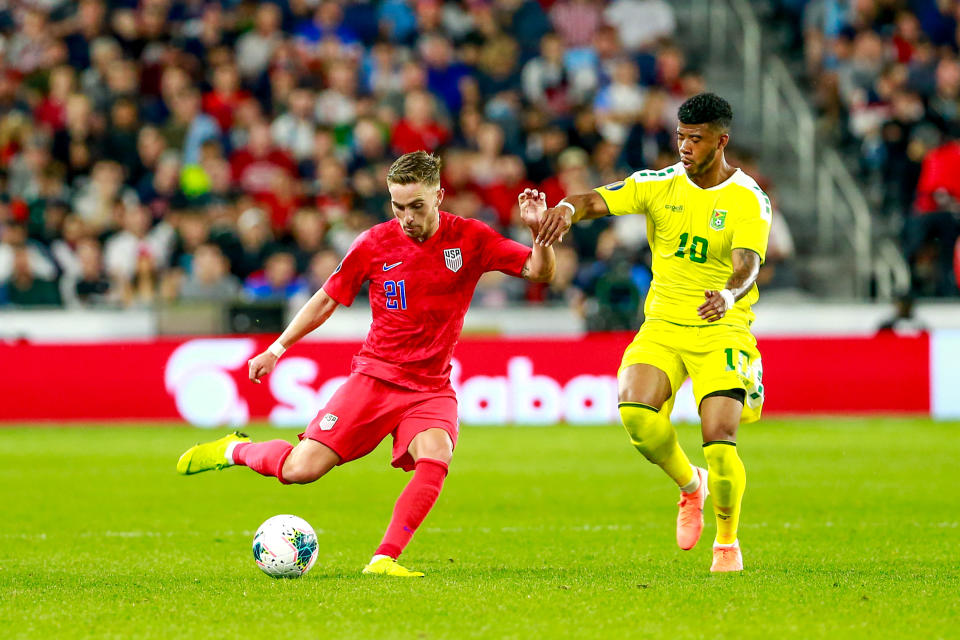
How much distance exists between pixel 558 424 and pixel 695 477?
8370mm

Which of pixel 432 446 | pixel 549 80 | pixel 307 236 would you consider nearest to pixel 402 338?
pixel 432 446

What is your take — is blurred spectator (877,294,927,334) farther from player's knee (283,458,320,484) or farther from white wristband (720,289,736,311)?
player's knee (283,458,320,484)

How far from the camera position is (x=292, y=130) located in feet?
62.8

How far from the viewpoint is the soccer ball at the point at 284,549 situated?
278 inches

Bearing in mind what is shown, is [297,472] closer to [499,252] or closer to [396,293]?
[396,293]

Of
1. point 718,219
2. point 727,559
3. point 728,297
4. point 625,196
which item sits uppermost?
point 625,196

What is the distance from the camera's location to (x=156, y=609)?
20.4 feet

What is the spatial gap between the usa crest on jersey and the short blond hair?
40 centimetres

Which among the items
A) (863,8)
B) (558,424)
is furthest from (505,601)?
(863,8)

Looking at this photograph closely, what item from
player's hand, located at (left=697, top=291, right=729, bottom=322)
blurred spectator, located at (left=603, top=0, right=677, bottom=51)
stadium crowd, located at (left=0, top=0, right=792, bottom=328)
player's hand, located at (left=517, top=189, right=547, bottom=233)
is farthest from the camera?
blurred spectator, located at (left=603, top=0, right=677, bottom=51)

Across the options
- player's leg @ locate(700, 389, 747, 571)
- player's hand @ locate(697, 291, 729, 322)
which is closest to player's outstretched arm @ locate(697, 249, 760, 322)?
player's hand @ locate(697, 291, 729, 322)

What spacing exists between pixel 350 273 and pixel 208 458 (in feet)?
4.26

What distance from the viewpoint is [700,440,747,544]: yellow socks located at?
7359 millimetres

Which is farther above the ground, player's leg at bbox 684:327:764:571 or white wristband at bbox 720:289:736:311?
white wristband at bbox 720:289:736:311
